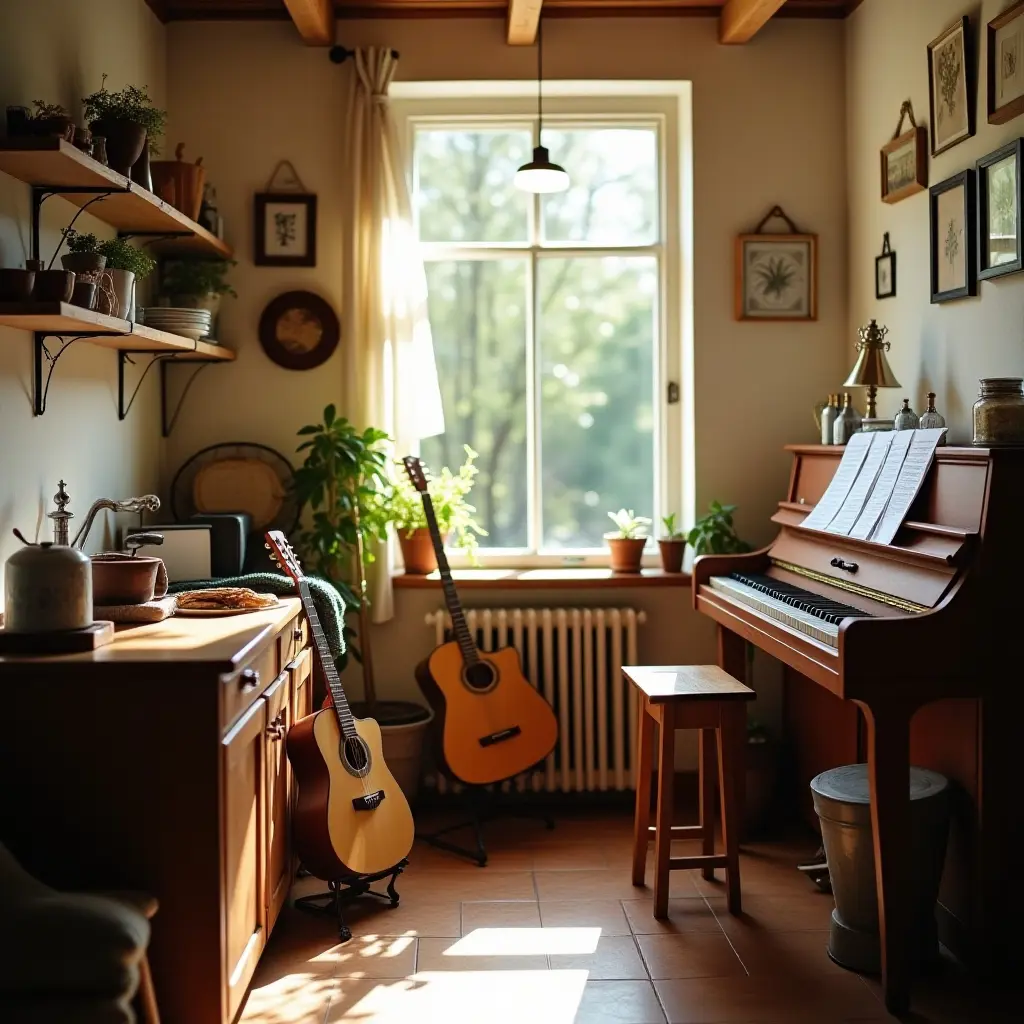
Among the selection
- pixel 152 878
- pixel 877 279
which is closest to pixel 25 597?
pixel 152 878

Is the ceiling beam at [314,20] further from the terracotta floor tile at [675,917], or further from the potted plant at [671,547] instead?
the terracotta floor tile at [675,917]

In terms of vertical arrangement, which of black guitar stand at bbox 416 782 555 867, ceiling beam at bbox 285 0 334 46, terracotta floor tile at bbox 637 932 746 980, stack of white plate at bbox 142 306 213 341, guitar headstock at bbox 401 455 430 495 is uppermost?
ceiling beam at bbox 285 0 334 46

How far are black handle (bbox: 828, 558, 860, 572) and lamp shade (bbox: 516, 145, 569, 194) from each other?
1.69 metres

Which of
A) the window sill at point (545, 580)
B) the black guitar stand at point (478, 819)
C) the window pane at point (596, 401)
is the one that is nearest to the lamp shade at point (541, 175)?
the window pane at point (596, 401)

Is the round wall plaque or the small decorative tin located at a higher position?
the round wall plaque

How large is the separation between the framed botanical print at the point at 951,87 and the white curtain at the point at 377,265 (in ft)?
5.92

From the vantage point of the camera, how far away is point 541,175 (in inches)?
159

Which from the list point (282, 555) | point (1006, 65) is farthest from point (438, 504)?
point (1006, 65)

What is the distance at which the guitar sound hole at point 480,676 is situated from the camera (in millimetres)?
3938

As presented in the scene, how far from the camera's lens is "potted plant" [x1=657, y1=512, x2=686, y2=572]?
4332 mm

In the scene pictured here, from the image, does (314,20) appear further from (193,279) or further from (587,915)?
(587,915)

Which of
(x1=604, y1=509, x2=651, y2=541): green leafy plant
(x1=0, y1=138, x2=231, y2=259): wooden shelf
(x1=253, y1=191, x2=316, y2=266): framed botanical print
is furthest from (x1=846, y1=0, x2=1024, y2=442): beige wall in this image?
(x1=0, y1=138, x2=231, y2=259): wooden shelf

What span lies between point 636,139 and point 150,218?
Result: 197 centimetres

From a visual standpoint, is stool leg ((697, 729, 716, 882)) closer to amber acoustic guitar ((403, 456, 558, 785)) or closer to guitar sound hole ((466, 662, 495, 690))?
amber acoustic guitar ((403, 456, 558, 785))
